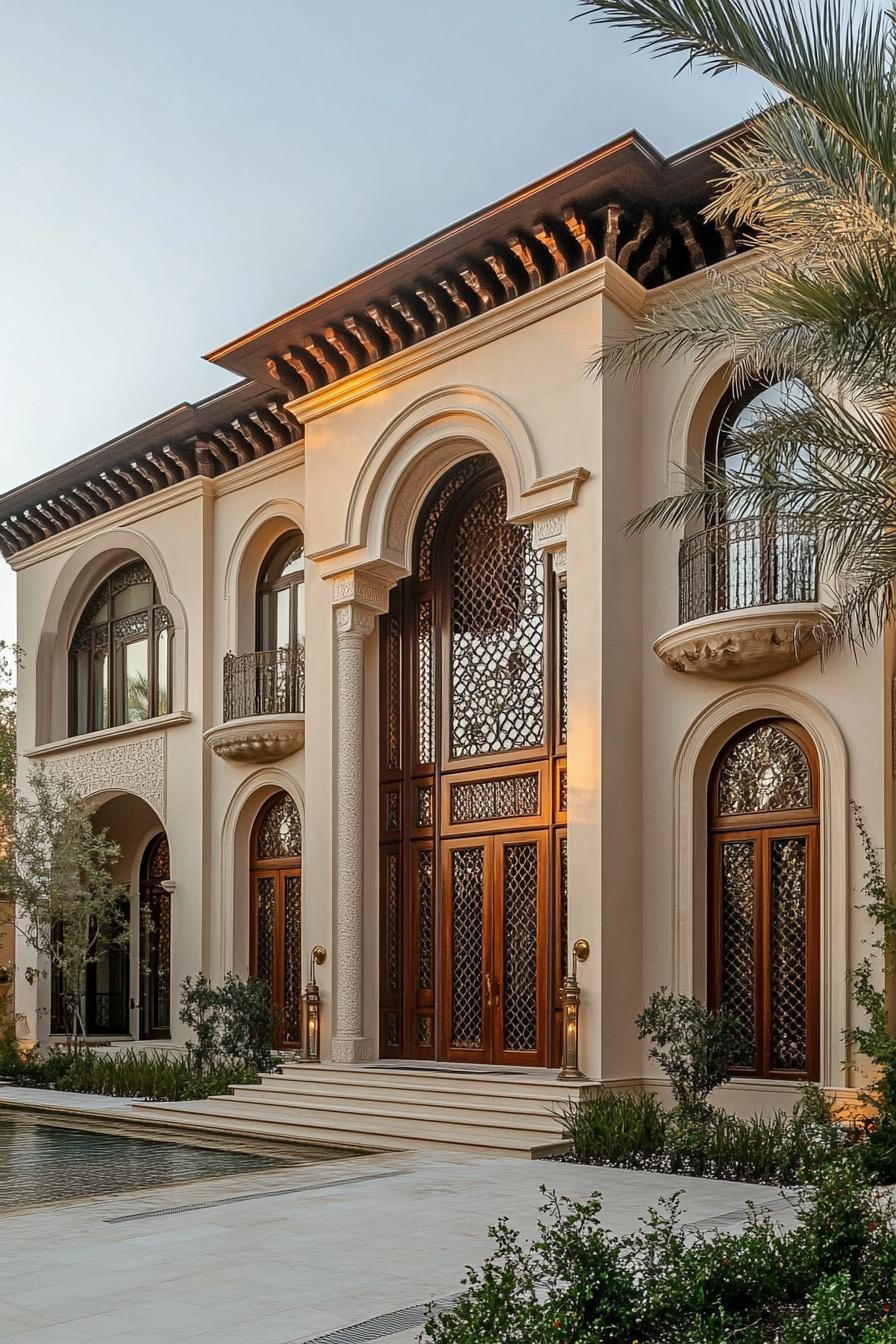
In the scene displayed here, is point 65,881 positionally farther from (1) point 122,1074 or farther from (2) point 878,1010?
(2) point 878,1010

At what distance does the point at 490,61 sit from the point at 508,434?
143 inches

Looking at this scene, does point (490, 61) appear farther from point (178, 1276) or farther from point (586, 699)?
point (178, 1276)

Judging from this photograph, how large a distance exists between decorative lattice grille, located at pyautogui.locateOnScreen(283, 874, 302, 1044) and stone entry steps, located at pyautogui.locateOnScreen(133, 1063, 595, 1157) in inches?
88.2

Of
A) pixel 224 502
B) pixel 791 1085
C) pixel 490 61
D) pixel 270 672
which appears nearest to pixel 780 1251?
Answer: pixel 791 1085

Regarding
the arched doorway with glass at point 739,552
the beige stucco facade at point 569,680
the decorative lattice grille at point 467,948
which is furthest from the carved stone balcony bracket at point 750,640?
the decorative lattice grille at point 467,948

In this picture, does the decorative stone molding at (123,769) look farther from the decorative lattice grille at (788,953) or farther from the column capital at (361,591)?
the decorative lattice grille at (788,953)

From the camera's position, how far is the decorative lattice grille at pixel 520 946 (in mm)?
14570

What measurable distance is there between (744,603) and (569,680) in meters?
1.89

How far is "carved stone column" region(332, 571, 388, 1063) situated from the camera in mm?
15555

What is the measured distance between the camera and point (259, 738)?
17.6 m

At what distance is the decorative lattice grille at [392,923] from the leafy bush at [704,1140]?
14.4ft

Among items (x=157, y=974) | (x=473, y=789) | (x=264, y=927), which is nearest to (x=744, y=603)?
(x=473, y=789)

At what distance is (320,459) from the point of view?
16875mm

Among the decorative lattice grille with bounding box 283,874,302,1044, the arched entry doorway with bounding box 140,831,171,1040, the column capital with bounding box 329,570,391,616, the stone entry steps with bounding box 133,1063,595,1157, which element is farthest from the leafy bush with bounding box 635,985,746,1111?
the arched entry doorway with bounding box 140,831,171,1040
